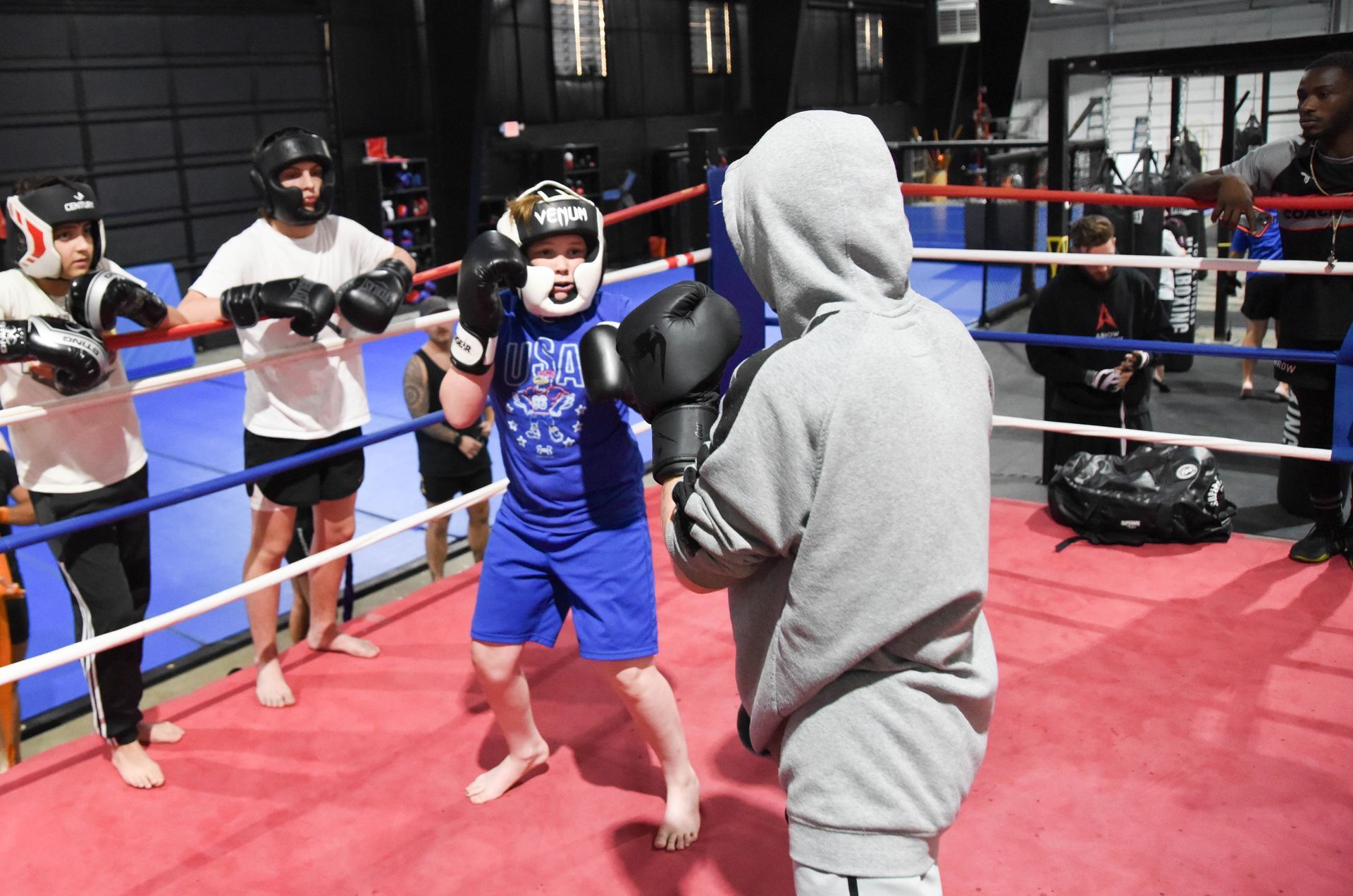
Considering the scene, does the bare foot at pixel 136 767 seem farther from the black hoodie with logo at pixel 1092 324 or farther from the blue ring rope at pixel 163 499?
the black hoodie with logo at pixel 1092 324

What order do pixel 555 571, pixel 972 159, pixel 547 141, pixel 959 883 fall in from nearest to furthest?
pixel 959 883
pixel 555 571
pixel 547 141
pixel 972 159

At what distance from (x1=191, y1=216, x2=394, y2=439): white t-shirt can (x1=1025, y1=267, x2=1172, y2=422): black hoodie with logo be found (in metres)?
2.06

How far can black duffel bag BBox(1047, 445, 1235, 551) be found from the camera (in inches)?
115

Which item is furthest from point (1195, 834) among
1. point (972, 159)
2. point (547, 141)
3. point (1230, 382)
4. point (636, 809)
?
point (972, 159)

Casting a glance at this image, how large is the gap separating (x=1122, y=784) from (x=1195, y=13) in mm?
16835

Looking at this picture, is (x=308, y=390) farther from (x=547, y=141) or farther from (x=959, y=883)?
(x=547, y=141)

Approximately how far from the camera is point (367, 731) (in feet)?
7.59

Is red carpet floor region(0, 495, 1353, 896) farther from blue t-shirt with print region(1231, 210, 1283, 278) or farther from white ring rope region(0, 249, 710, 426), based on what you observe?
blue t-shirt with print region(1231, 210, 1283, 278)

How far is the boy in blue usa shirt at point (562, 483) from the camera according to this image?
6.15ft

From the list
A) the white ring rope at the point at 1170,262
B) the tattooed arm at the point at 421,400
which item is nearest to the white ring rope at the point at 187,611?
the tattooed arm at the point at 421,400

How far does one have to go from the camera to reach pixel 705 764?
213cm

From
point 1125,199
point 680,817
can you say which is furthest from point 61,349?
point 1125,199

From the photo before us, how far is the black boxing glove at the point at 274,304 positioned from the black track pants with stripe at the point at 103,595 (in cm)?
42

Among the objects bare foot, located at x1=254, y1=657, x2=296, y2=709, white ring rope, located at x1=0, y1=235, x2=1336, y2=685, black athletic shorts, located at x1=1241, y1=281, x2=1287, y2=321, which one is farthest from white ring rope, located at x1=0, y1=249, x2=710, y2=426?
black athletic shorts, located at x1=1241, y1=281, x2=1287, y2=321
